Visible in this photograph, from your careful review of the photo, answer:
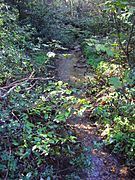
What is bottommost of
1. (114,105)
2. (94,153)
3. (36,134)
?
(94,153)

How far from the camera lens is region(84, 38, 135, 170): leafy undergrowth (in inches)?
159

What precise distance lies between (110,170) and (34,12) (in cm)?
666

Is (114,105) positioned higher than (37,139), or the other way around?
(37,139)

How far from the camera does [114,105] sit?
5.27 metres

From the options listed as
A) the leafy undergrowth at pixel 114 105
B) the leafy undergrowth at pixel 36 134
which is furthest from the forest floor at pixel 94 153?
the leafy undergrowth at pixel 36 134

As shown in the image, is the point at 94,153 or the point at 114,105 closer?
the point at 94,153

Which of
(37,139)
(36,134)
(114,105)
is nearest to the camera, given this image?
(37,139)

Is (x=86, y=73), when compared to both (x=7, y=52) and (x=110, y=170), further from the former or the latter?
(x=110, y=170)

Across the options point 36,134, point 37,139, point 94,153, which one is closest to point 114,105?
point 94,153

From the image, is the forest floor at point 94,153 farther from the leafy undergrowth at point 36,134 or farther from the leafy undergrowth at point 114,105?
the leafy undergrowth at point 36,134

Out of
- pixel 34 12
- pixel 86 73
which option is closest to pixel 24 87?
pixel 86 73

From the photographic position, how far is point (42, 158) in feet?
10.8

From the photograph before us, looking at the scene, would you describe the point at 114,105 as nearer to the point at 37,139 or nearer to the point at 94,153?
the point at 94,153

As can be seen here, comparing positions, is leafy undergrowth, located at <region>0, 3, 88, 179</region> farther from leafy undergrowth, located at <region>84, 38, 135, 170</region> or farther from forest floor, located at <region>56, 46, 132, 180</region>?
leafy undergrowth, located at <region>84, 38, 135, 170</region>
